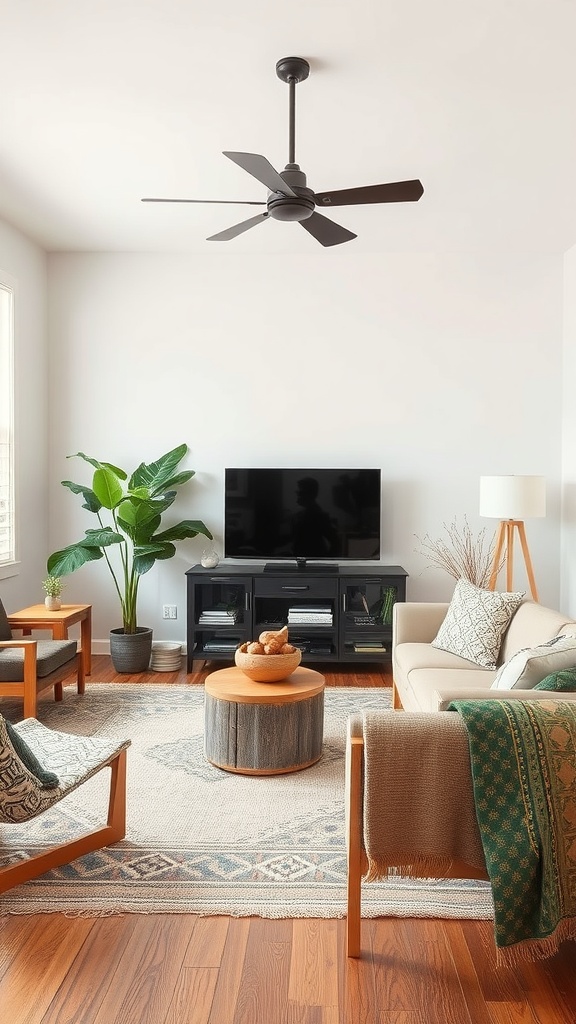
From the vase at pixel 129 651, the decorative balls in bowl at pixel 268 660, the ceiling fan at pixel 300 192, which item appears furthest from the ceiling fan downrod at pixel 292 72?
the vase at pixel 129 651

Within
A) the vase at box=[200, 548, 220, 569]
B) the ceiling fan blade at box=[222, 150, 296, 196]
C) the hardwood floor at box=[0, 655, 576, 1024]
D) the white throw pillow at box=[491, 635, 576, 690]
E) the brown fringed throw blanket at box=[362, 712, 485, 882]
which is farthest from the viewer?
the vase at box=[200, 548, 220, 569]

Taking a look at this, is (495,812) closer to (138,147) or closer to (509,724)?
(509,724)

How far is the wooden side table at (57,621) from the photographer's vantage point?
4434 millimetres

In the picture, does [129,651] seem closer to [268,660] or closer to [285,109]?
[268,660]

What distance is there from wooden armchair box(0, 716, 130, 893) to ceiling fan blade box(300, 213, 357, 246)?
2281 mm

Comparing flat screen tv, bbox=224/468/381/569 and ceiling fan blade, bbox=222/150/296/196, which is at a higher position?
ceiling fan blade, bbox=222/150/296/196

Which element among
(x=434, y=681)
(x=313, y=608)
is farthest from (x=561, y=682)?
(x=313, y=608)

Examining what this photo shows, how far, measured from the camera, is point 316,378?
18.9ft

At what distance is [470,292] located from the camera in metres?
5.67

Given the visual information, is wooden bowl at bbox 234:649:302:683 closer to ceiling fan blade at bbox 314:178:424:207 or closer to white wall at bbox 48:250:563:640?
ceiling fan blade at bbox 314:178:424:207

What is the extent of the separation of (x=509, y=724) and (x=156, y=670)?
3.77 m

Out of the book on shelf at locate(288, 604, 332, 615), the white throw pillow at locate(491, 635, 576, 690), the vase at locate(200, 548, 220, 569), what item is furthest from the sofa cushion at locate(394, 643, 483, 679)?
the vase at locate(200, 548, 220, 569)

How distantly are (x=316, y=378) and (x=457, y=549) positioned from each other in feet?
5.32

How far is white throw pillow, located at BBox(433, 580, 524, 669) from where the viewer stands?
379 centimetres
